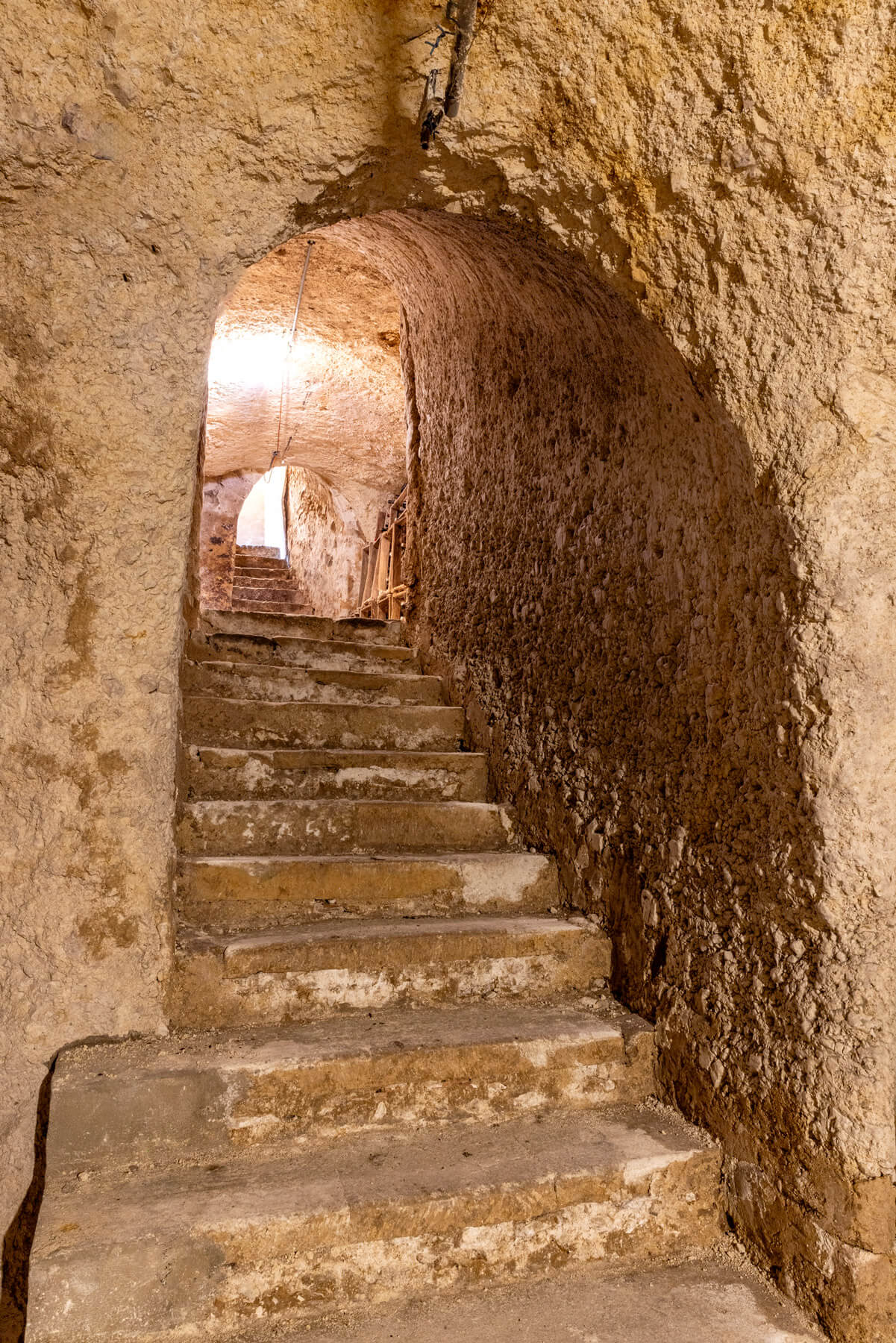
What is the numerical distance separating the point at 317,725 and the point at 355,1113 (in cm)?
145

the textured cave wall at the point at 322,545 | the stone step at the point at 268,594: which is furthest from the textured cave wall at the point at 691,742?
the stone step at the point at 268,594

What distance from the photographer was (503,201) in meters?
1.75

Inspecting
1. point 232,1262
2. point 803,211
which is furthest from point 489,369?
point 232,1262

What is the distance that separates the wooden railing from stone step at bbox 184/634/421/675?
42.5 inches

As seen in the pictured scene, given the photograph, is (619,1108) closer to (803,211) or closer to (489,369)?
(803,211)

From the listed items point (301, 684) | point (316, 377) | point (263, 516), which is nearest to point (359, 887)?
point (301, 684)

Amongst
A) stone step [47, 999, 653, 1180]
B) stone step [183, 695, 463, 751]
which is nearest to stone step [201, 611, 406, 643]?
stone step [183, 695, 463, 751]

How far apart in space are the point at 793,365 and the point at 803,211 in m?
0.25

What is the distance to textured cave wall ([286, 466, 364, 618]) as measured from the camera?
7223 millimetres

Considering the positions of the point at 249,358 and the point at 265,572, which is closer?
the point at 249,358

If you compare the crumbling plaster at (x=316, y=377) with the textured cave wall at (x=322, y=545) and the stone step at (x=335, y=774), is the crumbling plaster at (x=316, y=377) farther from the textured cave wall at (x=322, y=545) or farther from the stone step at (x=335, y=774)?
the stone step at (x=335, y=774)

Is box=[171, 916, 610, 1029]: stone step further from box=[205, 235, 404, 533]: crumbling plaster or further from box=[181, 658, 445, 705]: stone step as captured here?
box=[205, 235, 404, 533]: crumbling plaster

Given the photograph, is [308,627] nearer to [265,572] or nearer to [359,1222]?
[359,1222]

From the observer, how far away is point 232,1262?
1.37 meters
